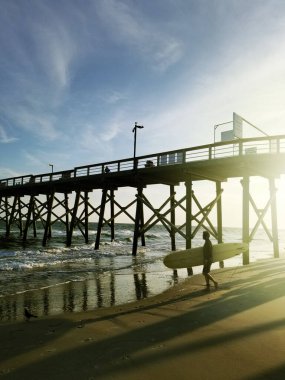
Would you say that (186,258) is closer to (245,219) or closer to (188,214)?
(245,219)

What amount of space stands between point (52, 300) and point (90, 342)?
3.79 metres

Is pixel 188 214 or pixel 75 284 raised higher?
pixel 188 214

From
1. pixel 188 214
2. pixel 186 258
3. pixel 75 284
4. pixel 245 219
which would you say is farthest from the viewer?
pixel 188 214

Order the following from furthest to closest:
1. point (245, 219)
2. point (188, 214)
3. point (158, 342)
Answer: point (188, 214) → point (245, 219) → point (158, 342)

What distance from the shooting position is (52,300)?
838 centimetres

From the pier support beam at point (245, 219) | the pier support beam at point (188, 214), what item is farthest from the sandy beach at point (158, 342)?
the pier support beam at point (188, 214)

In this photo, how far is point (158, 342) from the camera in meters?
4.72

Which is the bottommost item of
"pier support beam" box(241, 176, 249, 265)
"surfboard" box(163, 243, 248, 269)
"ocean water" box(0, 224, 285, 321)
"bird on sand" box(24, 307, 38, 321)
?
"ocean water" box(0, 224, 285, 321)

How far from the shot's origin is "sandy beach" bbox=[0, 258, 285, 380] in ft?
12.5

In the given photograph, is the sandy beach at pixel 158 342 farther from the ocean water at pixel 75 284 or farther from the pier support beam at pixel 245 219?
the pier support beam at pixel 245 219

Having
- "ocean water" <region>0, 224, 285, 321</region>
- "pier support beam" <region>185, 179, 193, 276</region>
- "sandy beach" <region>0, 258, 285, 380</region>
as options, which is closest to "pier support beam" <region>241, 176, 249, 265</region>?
"ocean water" <region>0, 224, 285, 321</region>

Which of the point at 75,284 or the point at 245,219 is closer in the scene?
the point at 75,284

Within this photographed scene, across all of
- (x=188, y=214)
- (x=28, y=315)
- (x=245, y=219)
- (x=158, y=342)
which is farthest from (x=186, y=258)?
(x=158, y=342)

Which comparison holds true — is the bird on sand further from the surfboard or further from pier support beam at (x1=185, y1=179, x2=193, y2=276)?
pier support beam at (x1=185, y1=179, x2=193, y2=276)
